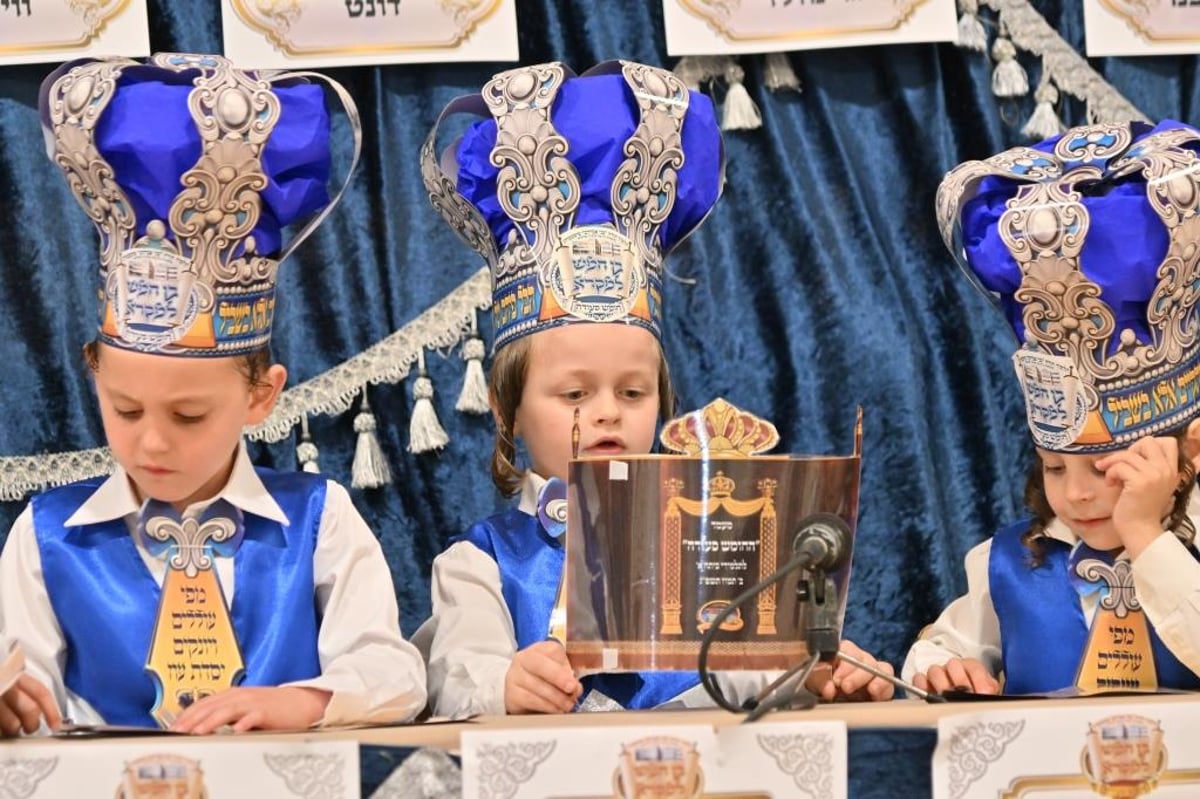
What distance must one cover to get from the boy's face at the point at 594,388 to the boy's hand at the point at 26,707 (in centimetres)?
59

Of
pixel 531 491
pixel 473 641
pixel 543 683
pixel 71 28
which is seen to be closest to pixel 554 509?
pixel 531 491

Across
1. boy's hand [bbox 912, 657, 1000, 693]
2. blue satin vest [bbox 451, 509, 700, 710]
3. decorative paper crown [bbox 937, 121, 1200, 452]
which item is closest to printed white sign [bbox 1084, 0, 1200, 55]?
decorative paper crown [bbox 937, 121, 1200, 452]

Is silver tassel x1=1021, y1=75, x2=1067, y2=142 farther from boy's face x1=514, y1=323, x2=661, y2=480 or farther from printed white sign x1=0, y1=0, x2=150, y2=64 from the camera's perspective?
printed white sign x1=0, y1=0, x2=150, y2=64

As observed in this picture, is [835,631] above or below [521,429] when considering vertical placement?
below

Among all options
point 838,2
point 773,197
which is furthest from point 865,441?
point 838,2

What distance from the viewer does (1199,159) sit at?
1.87 meters

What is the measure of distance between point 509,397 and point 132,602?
440mm

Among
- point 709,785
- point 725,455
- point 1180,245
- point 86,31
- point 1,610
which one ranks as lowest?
point 709,785

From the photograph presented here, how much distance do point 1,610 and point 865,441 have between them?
1.16 meters

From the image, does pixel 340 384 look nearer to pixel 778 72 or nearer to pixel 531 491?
pixel 531 491

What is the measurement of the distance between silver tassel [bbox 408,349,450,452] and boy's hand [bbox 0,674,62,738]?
0.84m

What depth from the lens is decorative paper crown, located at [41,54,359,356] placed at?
5.77ft

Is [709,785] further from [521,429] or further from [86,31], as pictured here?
[86,31]

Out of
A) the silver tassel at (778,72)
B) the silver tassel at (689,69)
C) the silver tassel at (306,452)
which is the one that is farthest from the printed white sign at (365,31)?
the silver tassel at (306,452)
